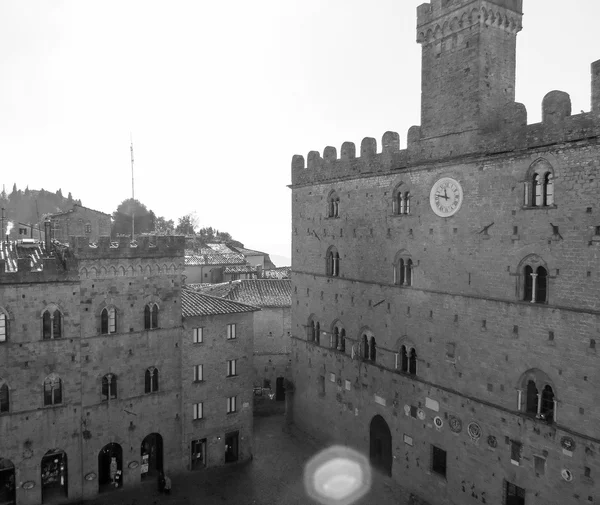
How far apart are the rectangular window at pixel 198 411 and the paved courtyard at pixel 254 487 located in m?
2.86

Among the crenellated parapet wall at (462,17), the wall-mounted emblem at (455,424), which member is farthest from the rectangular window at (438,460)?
the crenellated parapet wall at (462,17)

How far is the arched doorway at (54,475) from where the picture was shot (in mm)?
24289

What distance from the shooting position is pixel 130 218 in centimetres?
8769

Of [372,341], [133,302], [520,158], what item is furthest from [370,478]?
[520,158]

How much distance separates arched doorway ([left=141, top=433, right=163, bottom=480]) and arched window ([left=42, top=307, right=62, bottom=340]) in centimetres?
718

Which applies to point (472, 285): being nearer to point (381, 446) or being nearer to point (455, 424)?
point (455, 424)

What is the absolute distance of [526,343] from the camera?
19.3 m

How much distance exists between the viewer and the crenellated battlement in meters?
24.4

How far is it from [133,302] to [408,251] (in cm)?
1352

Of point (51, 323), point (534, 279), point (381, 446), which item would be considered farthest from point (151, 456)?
point (534, 279)

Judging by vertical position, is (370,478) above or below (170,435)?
below

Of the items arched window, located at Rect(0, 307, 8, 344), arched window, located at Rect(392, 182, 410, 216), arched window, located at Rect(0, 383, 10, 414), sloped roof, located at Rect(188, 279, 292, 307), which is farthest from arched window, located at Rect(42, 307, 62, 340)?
sloped roof, located at Rect(188, 279, 292, 307)

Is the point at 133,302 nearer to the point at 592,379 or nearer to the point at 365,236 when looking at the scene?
the point at 365,236

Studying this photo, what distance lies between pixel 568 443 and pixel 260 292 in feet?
86.0
